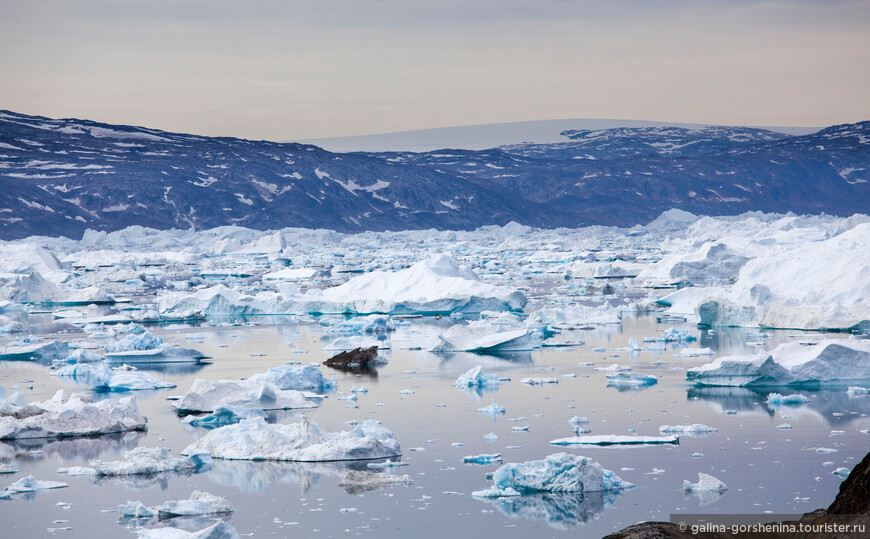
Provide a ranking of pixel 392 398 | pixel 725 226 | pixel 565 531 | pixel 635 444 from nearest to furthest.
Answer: pixel 565 531, pixel 635 444, pixel 392 398, pixel 725 226

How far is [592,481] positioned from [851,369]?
4.40 metres

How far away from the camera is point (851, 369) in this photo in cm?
919

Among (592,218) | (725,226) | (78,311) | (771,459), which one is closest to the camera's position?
(771,459)

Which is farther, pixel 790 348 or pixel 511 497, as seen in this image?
pixel 790 348

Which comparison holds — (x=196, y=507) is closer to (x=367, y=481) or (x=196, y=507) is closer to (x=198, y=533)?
(x=198, y=533)

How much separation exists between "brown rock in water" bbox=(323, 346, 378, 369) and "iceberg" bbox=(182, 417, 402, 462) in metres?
4.16

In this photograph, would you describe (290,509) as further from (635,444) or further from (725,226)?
(725,226)

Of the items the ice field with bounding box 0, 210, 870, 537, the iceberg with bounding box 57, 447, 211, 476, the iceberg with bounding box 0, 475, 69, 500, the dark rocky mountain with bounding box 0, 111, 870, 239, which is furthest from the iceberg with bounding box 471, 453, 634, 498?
the dark rocky mountain with bounding box 0, 111, 870, 239

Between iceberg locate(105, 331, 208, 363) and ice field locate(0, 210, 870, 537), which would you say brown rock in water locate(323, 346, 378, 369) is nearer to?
ice field locate(0, 210, 870, 537)

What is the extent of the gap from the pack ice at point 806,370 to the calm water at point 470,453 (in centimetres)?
16

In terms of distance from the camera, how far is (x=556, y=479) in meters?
5.79

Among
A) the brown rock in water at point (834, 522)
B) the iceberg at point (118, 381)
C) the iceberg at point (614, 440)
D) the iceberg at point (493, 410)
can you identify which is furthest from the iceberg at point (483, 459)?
the iceberg at point (118, 381)

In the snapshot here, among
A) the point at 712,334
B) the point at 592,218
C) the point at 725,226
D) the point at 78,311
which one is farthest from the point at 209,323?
the point at 592,218

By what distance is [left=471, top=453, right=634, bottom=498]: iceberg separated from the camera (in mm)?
5754
